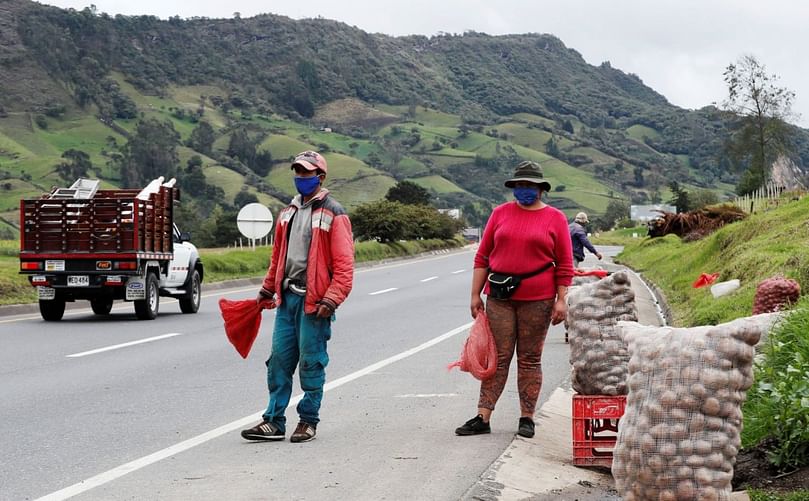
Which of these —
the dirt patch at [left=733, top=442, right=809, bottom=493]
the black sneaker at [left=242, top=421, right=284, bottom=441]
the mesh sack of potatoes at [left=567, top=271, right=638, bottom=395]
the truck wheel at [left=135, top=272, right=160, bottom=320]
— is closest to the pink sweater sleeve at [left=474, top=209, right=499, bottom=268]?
the mesh sack of potatoes at [left=567, top=271, right=638, bottom=395]

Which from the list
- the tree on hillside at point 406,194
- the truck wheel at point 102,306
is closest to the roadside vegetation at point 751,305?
the truck wheel at point 102,306

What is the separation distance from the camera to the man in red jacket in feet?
26.2

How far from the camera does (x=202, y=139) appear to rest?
170375 mm

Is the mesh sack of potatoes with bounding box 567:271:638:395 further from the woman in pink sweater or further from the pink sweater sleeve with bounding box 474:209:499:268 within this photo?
the pink sweater sleeve with bounding box 474:209:499:268

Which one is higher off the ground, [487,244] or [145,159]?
[145,159]

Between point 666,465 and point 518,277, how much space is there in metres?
2.97

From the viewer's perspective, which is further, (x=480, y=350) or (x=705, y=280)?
(x=705, y=280)

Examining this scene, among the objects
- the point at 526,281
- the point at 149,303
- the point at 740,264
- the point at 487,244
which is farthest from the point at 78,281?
the point at 526,281

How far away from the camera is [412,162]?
619 ft

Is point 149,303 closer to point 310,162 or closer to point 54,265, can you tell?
point 54,265

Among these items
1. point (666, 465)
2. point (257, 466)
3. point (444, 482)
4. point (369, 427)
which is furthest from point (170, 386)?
point (666, 465)

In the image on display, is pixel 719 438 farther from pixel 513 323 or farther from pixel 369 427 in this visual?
pixel 369 427

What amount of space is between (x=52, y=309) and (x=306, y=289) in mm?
12894

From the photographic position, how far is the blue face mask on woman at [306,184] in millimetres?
8055
